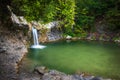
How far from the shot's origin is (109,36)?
3438cm

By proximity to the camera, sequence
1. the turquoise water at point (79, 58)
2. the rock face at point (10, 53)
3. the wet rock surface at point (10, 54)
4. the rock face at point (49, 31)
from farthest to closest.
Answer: the rock face at point (49, 31) < the turquoise water at point (79, 58) < the rock face at point (10, 53) < the wet rock surface at point (10, 54)

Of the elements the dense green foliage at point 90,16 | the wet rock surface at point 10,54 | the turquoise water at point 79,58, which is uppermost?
the dense green foliage at point 90,16

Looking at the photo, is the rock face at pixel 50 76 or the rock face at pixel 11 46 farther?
the rock face at pixel 11 46

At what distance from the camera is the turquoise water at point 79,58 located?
2052 centimetres

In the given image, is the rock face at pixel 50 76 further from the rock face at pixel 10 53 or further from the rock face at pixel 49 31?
the rock face at pixel 49 31

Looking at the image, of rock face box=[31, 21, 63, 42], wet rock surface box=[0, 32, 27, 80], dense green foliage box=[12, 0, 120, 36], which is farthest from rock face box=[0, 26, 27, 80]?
dense green foliage box=[12, 0, 120, 36]

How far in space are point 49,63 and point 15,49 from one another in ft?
11.8

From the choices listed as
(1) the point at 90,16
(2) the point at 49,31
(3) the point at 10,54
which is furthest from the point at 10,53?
(1) the point at 90,16

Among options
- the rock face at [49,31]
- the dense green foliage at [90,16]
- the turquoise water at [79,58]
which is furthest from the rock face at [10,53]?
the dense green foliage at [90,16]

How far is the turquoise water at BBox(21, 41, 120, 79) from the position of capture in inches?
808

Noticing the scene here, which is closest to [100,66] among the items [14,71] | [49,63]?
[49,63]

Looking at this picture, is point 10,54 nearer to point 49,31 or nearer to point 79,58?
point 79,58

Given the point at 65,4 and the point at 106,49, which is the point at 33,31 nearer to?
the point at 106,49

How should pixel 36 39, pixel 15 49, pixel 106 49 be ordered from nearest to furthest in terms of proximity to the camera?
pixel 15 49 < pixel 106 49 < pixel 36 39
